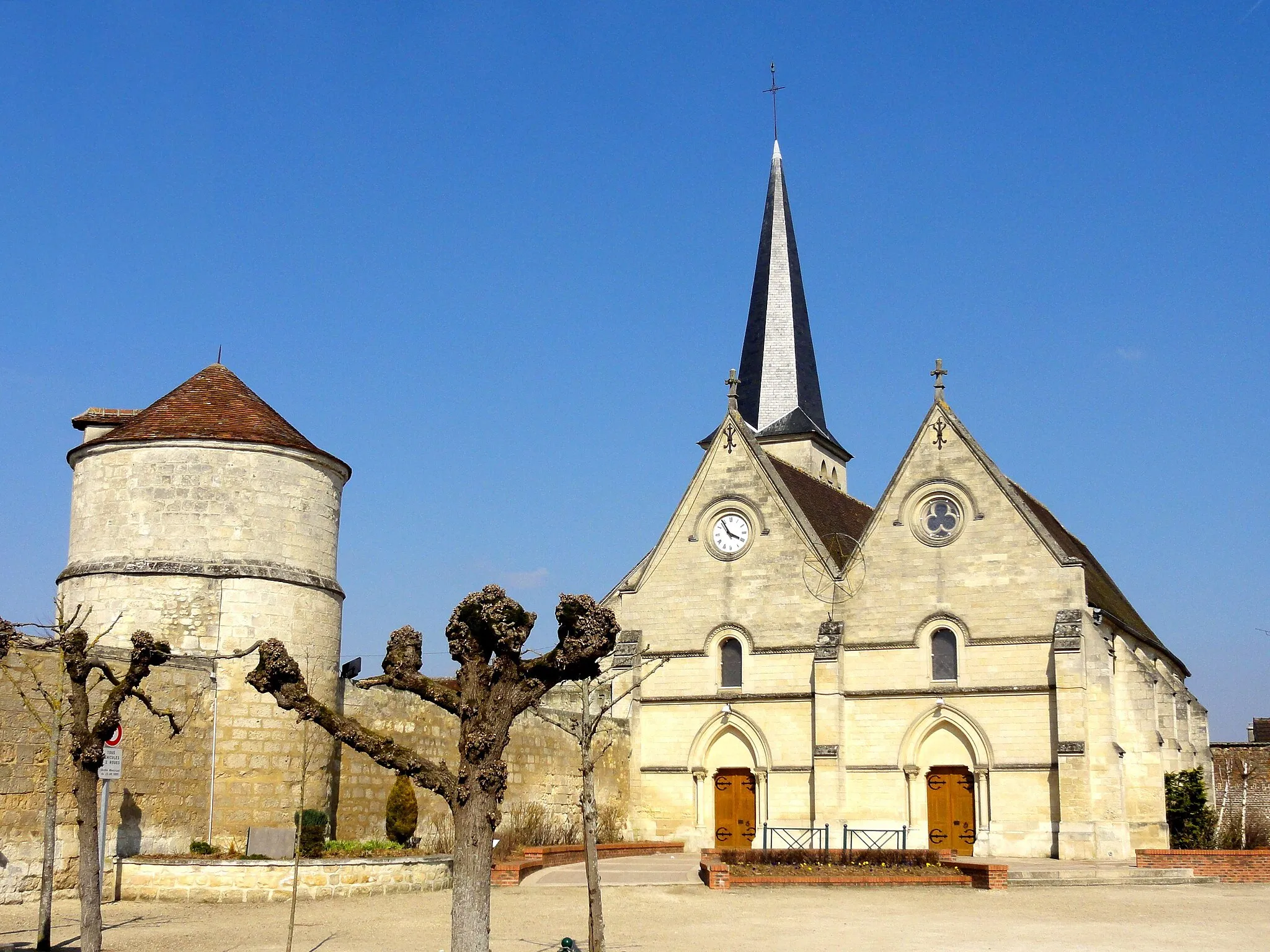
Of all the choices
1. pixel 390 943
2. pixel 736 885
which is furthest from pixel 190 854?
pixel 736 885

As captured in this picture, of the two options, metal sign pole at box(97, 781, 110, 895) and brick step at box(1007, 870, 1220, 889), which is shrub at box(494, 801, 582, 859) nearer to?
metal sign pole at box(97, 781, 110, 895)

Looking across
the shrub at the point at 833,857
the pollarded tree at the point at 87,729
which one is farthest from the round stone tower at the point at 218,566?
the shrub at the point at 833,857

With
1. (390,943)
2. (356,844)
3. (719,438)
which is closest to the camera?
(390,943)

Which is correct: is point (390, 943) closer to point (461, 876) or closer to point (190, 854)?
point (461, 876)

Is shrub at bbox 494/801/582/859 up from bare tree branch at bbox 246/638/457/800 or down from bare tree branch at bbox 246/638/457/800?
down

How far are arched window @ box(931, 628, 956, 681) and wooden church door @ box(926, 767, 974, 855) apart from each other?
1.96 m

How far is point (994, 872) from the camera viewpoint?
21250 millimetres

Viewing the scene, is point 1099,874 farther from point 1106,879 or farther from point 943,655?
point 943,655

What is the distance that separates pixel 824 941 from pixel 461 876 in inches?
220

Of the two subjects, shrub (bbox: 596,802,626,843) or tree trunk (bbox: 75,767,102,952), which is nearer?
tree trunk (bbox: 75,767,102,952)

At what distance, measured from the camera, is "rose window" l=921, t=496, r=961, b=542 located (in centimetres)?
3016

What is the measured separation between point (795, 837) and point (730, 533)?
22.9ft

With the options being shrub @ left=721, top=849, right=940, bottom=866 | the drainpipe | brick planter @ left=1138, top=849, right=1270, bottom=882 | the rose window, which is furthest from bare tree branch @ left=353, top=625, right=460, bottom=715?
the rose window

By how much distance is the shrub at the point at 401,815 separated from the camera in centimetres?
2198
